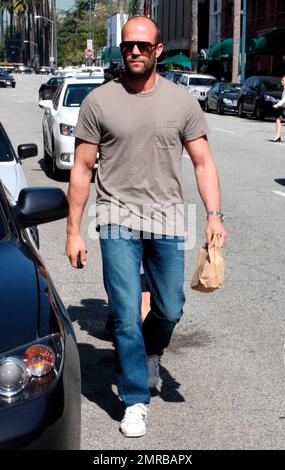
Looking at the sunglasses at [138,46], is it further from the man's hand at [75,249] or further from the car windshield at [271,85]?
the car windshield at [271,85]

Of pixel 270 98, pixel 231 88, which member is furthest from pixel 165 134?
pixel 231 88

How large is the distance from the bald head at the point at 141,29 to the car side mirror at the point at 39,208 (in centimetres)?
86

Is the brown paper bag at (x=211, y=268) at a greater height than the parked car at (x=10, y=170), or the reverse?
the brown paper bag at (x=211, y=268)

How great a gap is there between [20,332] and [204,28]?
73.5 meters

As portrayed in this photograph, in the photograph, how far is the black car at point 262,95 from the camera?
3422cm

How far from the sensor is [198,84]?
46.0 meters

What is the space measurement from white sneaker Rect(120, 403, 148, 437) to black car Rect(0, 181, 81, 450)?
78 cm

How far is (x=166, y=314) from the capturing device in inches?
187

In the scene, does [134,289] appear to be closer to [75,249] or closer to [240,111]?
[75,249]

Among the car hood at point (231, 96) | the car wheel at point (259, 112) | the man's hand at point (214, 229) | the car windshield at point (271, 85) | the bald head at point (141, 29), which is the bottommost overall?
the car wheel at point (259, 112)

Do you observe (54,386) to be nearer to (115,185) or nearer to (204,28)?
(115,185)

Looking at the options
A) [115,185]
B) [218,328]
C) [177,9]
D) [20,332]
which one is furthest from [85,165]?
[177,9]

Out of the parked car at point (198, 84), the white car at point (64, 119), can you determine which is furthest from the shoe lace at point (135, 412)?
the parked car at point (198, 84)

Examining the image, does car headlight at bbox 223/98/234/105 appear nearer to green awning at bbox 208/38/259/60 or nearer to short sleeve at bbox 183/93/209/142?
green awning at bbox 208/38/259/60
